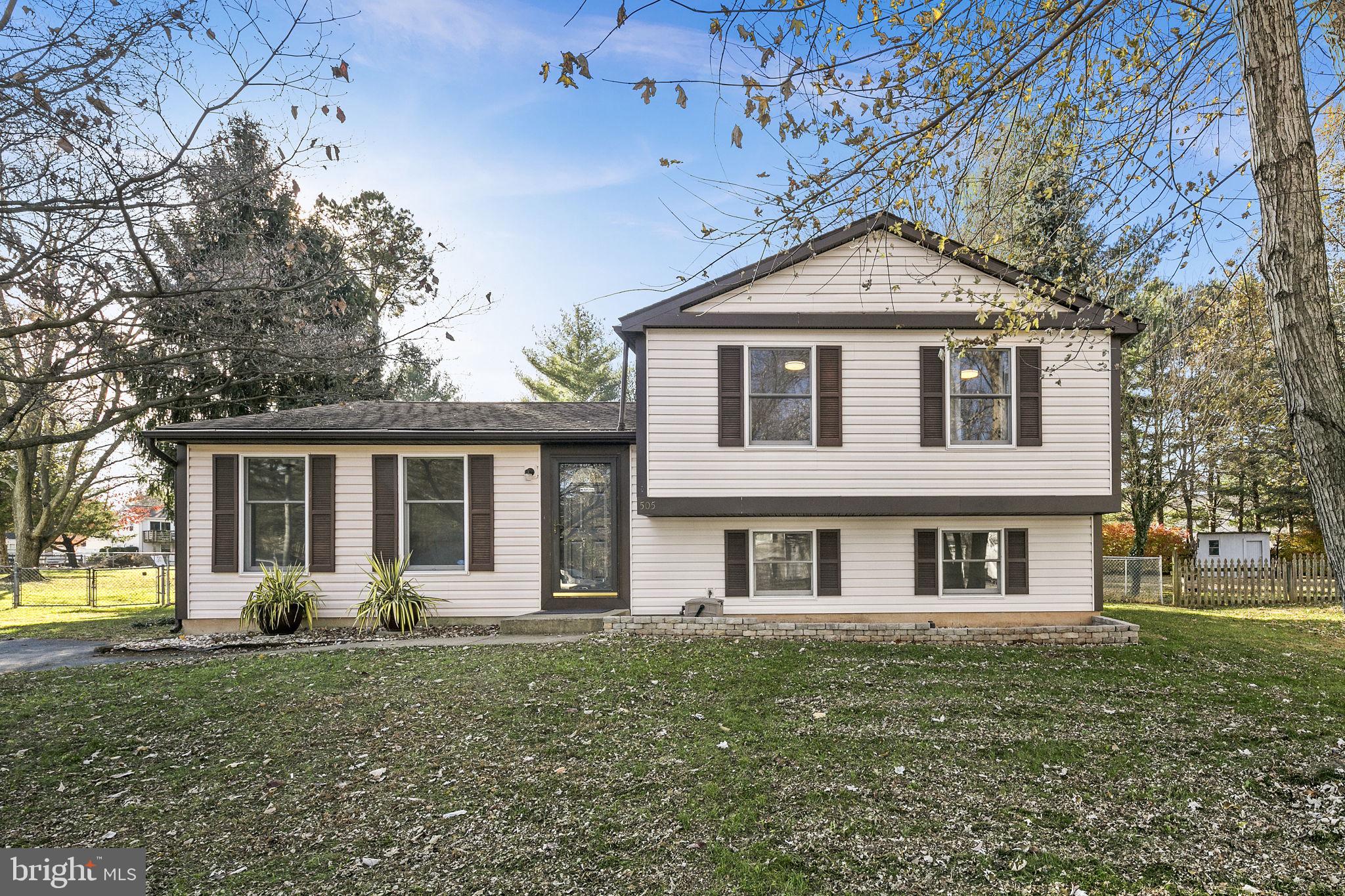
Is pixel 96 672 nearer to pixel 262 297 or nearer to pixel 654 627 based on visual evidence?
pixel 262 297

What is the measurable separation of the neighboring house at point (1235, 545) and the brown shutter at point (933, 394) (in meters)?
14.5

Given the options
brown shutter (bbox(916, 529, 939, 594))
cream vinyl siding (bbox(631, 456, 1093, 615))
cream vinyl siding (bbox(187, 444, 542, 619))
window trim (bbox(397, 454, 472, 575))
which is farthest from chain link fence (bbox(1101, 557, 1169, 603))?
window trim (bbox(397, 454, 472, 575))

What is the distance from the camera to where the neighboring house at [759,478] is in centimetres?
959

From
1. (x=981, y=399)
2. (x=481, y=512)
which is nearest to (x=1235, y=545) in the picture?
(x=981, y=399)

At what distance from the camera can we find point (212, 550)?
10.3 metres

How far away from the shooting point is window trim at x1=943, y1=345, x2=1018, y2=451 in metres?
9.63

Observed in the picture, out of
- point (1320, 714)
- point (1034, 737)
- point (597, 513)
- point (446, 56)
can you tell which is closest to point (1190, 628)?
point (1320, 714)

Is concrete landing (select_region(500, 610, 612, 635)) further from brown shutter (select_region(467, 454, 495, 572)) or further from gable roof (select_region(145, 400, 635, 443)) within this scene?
gable roof (select_region(145, 400, 635, 443))

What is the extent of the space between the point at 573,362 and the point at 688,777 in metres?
28.3

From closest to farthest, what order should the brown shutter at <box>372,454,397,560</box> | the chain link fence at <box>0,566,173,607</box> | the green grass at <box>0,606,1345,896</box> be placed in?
the green grass at <box>0,606,1345,896</box> < the brown shutter at <box>372,454,397,560</box> < the chain link fence at <box>0,566,173,607</box>

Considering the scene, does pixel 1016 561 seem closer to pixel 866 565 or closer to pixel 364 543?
pixel 866 565

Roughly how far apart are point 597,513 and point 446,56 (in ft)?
21.4

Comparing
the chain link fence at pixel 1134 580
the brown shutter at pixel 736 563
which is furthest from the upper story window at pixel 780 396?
the chain link fence at pixel 1134 580

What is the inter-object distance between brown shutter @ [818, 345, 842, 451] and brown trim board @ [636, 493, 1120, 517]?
883 millimetres
